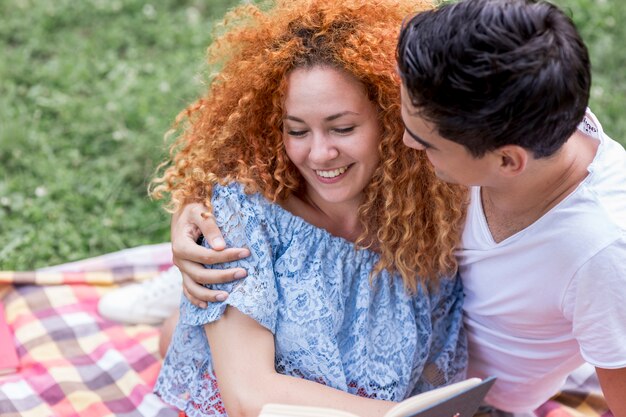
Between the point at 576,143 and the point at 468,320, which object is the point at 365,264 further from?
the point at 576,143

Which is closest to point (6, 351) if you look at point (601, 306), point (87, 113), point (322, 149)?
point (322, 149)

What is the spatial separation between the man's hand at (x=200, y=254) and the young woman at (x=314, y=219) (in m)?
0.04

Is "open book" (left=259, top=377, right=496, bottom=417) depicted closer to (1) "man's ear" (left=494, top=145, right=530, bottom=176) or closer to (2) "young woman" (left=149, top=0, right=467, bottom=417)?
(2) "young woman" (left=149, top=0, right=467, bottom=417)

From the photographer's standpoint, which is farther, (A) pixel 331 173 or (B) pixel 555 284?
(A) pixel 331 173

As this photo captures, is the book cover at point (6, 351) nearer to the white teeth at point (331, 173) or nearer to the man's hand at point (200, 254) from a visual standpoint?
the man's hand at point (200, 254)

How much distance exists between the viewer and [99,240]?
168 inches

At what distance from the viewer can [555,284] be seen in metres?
2.50

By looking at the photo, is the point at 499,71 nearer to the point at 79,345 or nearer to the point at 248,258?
the point at 248,258

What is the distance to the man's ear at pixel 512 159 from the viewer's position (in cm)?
223

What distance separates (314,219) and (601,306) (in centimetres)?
95

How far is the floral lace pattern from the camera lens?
8.69ft

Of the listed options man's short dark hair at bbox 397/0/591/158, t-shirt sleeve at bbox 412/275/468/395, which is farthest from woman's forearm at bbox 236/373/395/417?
man's short dark hair at bbox 397/0/591/158

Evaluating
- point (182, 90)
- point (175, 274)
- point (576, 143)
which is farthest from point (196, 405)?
point (182, 90)

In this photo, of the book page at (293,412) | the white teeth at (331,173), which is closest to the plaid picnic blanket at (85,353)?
the book page at (293,412)
